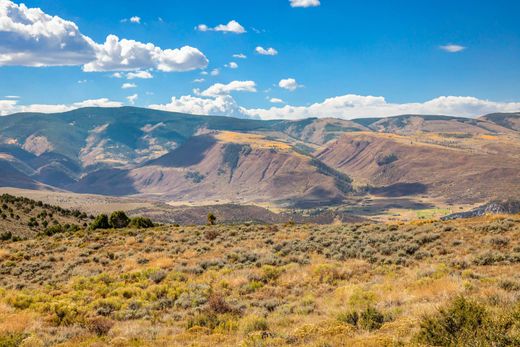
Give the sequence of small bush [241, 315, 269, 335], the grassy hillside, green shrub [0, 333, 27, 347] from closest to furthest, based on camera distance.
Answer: the grassy hillside, green shrub [0, 333, 27, 347], small bush [241, 315, 269, 335]

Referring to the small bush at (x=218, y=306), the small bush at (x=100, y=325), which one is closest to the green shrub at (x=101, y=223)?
the small bush at (x=100, y=325)

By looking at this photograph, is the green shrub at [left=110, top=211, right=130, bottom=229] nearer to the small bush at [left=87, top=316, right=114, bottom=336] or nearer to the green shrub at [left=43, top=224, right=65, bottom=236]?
the green shrub at [left=43, top=224, right=65, bottom=236]

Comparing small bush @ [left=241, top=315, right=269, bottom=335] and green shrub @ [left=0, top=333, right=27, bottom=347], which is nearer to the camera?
green shrub @ [left=0, top=333, right=27, bottom=347]

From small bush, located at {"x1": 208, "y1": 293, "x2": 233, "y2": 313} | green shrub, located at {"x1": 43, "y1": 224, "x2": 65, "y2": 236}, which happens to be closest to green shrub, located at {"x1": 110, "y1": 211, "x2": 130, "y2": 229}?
green shrub, located at {"x1": 43, "y1": 224, "x2": 65, "y2": 236}

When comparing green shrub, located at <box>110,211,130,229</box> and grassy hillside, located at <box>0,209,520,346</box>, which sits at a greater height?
grassy hillside, located at <box>0,209,520,346</box>

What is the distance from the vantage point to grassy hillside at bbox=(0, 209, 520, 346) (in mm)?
12172

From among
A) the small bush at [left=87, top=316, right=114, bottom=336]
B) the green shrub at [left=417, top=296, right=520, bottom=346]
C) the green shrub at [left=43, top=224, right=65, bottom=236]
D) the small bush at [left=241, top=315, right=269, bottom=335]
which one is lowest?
the green shrub at [left=43, top=224, right=65, bottom=236]

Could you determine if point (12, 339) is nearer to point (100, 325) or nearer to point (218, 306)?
point (100, 325)

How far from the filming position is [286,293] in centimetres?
1902

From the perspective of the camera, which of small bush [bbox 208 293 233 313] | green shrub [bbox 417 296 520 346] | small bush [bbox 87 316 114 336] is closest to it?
green shrub [bbox 417 296 520 346]

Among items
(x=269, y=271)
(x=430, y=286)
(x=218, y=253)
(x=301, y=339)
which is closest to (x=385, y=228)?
(x=218, y=253)

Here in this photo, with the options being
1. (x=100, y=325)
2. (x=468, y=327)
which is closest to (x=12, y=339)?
(x=100, y=325)

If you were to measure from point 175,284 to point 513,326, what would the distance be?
1598 cm

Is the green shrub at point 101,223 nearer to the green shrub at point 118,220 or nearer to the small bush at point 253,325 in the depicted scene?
the green shrub at point 118,220
